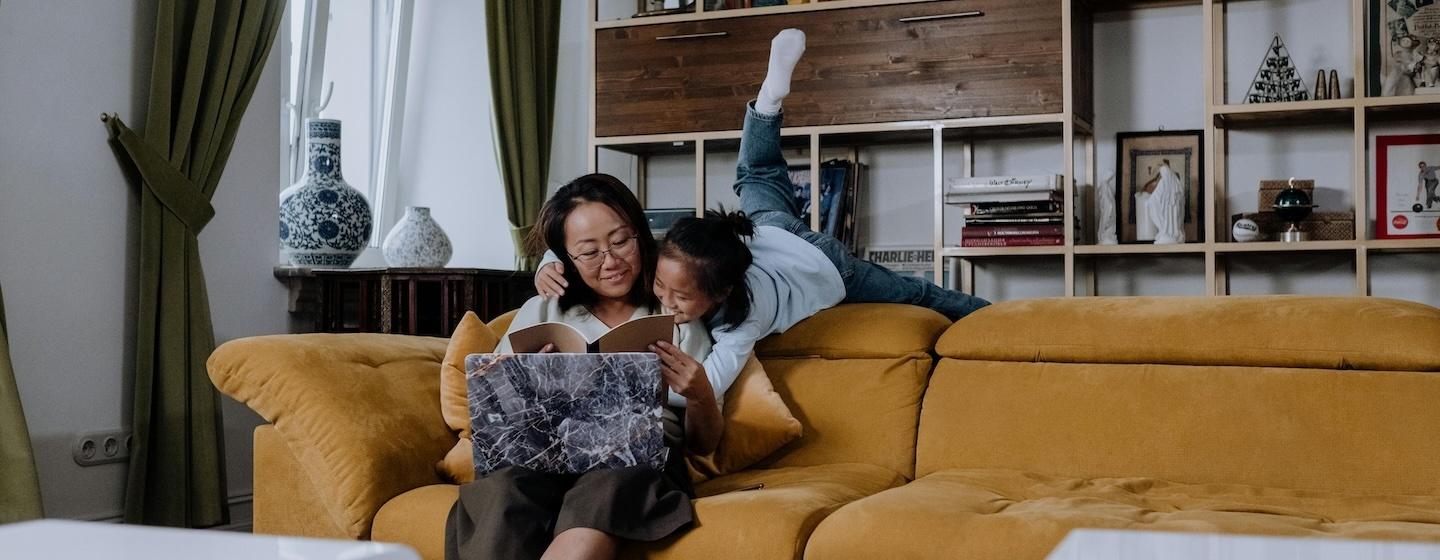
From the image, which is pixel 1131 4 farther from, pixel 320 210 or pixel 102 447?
pixel 102 447

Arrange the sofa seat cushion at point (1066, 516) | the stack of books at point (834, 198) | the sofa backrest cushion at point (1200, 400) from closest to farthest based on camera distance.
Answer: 1. the sofa seat cushion at point (1066, 516)
2. the sofa backrest cushion at point (1200, 400)
3. the stack of books at point (834, 198)

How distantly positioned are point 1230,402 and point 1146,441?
6.0 inches

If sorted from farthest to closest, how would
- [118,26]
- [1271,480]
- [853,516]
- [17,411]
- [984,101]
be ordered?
[984,101]
[118,26]
[17,411]
[1271,480]
[853,516]

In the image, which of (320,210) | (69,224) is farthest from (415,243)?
(69,224)

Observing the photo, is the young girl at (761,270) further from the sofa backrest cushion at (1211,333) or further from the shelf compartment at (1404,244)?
the shelf compartment at (1404,244)

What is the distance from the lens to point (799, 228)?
114 inches

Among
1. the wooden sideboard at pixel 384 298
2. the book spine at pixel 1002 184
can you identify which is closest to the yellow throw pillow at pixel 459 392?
the wooden sideboard at pixel 384 298

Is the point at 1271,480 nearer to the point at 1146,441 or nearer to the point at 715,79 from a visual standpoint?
the point at 1146,441

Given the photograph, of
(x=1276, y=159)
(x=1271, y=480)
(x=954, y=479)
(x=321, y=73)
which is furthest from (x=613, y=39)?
(x=1271, y=480)

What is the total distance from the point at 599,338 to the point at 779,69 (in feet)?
3.71

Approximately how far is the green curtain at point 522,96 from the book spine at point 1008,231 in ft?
4.86

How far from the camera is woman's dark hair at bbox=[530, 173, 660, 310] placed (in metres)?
2.41

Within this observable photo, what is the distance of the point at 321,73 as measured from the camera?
14.2ft

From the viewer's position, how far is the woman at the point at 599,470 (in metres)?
1.89
